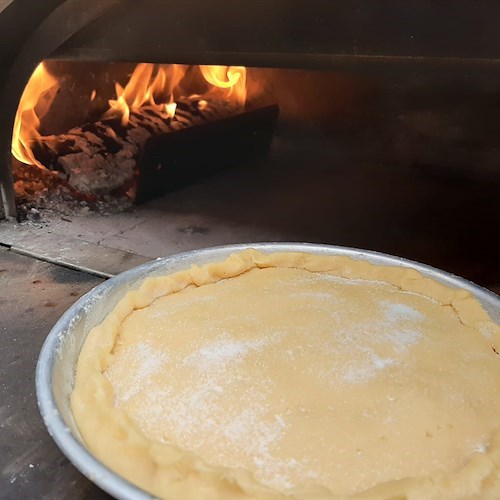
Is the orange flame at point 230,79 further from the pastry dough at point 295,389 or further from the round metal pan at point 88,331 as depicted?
the pastry dough at point 295,389

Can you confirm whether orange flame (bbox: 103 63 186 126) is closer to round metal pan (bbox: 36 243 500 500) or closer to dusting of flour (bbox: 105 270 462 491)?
round metal pan (bbox: 36 243 500 500)

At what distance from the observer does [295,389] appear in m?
1.26

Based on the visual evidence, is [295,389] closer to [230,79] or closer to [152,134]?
[152,134]

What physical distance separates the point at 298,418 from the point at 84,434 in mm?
455

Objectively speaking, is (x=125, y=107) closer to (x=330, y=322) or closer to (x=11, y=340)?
(x=11, y=340)

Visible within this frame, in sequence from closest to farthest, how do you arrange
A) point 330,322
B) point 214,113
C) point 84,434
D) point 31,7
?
point 84,434, point 330,322, point 31,7, point 214,113

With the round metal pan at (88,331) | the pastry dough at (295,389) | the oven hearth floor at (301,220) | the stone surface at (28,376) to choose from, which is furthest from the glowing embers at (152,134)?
the pastry dough at (295,389)

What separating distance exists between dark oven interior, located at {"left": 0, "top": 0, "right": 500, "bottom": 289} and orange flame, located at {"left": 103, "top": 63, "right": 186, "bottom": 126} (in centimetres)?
1

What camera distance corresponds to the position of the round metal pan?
1.04 meters

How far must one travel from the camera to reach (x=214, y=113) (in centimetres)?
491

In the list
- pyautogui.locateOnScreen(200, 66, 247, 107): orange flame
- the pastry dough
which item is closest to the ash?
pyautogui.locateOnScreen(200, 66, 247, 107): orange flame

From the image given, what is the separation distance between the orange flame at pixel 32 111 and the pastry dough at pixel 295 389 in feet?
8.16

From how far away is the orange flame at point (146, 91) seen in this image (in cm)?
443

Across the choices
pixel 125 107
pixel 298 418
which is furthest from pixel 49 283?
pixel 125 107
